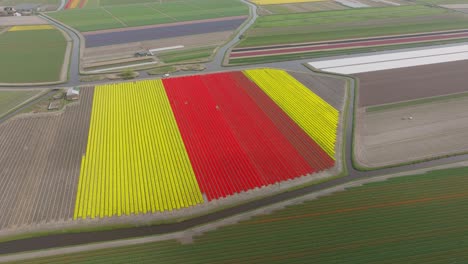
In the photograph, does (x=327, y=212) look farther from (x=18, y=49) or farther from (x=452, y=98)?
(x=18, y=49)

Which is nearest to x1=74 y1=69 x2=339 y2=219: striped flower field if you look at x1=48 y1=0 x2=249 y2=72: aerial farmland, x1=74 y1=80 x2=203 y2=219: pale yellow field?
x1=74 y1=80 x2=203 y2=219: pale yellow field

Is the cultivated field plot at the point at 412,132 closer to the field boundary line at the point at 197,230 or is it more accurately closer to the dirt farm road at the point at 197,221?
the dirt farm road at the point at 197,221

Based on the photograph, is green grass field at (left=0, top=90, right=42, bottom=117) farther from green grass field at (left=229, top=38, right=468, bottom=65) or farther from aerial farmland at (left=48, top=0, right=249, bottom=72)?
green grass field at (left=229, top=38, right=468, bottom=65)

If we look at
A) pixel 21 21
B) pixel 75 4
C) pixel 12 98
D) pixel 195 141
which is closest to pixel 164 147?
pixel 195 141

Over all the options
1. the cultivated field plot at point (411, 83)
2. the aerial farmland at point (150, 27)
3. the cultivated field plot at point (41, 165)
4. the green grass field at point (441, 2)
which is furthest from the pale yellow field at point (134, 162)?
the green grass field at point (441, 2)

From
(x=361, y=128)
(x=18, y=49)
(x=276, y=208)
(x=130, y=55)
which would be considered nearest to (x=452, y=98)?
(x=361, y=128)
